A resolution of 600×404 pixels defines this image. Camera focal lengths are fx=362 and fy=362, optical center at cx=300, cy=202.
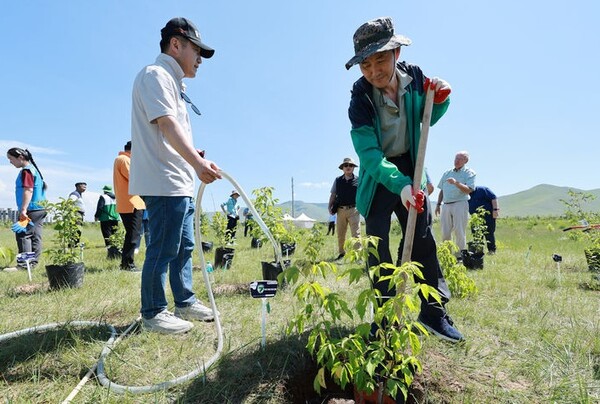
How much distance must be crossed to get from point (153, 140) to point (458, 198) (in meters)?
5.01

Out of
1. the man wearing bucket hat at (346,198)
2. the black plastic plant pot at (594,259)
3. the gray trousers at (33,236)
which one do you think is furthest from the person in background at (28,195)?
the black plastic plant pot at (594,259)

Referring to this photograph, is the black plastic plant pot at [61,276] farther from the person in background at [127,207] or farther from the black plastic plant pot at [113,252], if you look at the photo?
the black plastic plant pot at [113,252]

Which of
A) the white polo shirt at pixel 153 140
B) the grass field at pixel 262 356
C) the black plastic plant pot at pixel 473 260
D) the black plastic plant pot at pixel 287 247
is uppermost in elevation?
the white polo shirt at pixel 153 140

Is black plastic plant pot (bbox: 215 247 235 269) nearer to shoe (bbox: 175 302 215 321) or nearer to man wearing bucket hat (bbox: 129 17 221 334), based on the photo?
shoe (bbox: 175 302 215 321)

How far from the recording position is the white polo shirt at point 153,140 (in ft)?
7.48

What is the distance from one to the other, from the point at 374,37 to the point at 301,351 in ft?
5.80

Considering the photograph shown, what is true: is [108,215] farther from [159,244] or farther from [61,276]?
[159,244]

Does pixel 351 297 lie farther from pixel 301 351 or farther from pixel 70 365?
pixel 70 365

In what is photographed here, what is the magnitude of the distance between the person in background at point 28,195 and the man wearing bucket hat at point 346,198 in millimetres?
4488

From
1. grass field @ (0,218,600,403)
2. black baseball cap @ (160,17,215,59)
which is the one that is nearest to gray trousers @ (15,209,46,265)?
grass field @ (0,218,600,403)

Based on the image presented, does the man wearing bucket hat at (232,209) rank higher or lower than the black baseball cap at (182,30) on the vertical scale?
lower

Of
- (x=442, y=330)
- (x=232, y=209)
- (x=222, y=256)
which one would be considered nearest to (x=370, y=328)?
(x=442, y=330)

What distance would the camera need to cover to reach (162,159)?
2.38 metres

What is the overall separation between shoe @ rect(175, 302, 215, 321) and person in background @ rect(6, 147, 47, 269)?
3456 mm
